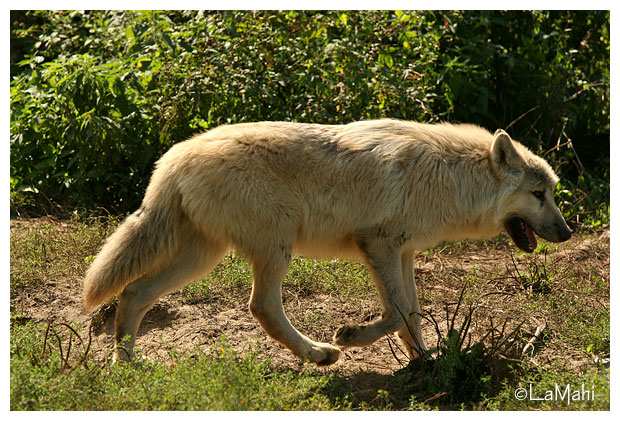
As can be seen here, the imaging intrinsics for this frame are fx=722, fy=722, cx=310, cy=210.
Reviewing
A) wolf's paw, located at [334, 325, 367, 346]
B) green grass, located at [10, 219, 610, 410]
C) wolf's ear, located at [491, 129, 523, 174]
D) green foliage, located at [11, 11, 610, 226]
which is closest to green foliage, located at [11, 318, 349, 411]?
green grass, located at [10, 219, 610, 410]

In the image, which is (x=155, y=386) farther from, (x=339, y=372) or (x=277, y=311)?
(x=339, y=372)

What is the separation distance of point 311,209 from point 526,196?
73.0 inches

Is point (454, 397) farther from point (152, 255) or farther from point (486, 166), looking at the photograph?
point (152, 255)

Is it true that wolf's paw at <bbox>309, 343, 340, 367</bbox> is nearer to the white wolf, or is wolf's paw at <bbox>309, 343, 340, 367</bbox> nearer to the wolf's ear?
the white wolf

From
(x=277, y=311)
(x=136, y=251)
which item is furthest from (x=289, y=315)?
(x=136, y=251)

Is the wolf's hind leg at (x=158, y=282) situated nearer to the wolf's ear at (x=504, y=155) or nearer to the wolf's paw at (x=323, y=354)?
the wolf's paw at (x=323, y=354)

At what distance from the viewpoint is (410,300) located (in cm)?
602

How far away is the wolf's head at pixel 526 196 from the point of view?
5.93 m

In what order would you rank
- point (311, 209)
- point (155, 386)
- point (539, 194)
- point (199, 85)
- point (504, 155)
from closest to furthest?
1. point (155, 386)
2. point (311, 209)
3. point (504, 155)
4. point (539, 194)
5. point (199, 85)

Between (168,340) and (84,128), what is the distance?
11.0 ft

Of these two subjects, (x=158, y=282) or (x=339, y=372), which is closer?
(x=158, y=282)

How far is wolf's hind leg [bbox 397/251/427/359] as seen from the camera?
18.9 ft

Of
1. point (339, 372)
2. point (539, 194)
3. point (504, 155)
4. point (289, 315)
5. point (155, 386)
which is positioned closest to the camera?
point (155, 386)

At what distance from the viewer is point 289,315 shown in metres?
6.64
